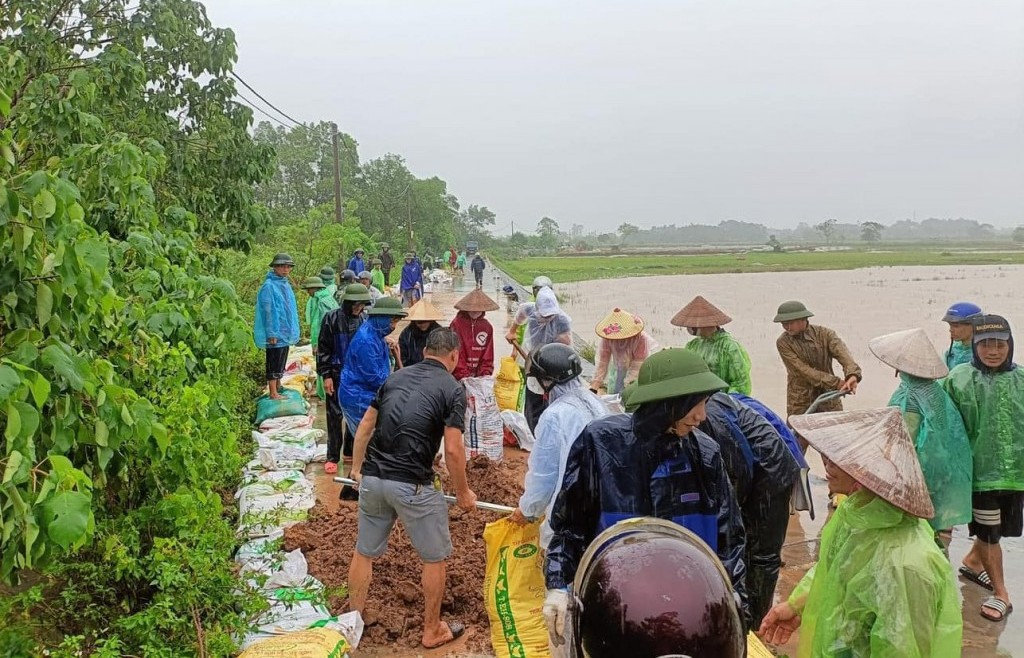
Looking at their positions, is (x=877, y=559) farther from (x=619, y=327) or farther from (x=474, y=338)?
(x=474, y=338)

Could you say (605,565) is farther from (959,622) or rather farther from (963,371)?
(963,371)

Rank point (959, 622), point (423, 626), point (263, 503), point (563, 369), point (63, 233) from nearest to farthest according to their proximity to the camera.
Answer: point (959, 622) < point (63, 233) < point (563, 369) < point (423, 626) < point (263, 503)

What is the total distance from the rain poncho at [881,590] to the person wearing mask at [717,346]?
2.49m

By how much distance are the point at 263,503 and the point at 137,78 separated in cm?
450

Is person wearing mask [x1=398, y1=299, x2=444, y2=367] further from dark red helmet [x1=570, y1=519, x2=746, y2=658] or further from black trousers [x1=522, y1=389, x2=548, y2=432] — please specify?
dark red helmet [x1=570, y1=519, x2=746, y2=658]

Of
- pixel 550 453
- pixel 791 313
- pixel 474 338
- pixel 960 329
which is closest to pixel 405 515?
pixel 550 453

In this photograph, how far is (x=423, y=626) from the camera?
378 cm

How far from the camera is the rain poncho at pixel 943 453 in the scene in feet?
12.6

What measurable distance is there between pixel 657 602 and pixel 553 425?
1.92 meters

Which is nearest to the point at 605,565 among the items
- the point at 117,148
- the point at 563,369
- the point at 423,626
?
the point at 563,369

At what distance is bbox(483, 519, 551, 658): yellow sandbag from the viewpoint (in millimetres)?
3387

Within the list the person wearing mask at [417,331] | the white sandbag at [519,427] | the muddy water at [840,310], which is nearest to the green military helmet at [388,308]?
the person wearing mask at [417,331]

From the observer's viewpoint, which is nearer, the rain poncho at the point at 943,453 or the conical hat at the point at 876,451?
the conical hat at the point at 876,451

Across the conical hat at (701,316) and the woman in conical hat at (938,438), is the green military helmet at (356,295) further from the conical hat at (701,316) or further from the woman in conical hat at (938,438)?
the woman in conical hat at (938,438)
